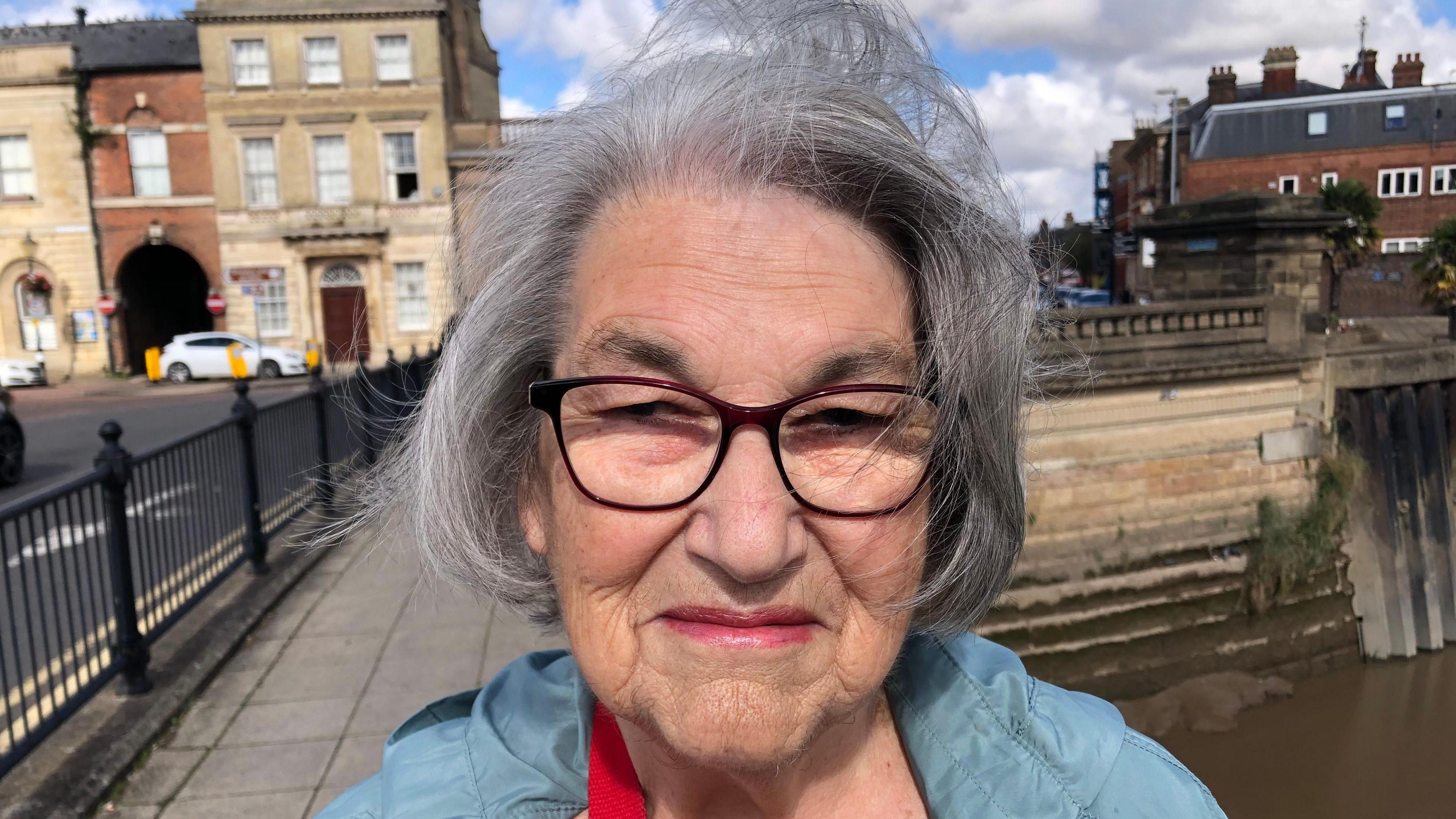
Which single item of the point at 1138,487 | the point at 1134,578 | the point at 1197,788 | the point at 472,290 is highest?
the point at 472,290

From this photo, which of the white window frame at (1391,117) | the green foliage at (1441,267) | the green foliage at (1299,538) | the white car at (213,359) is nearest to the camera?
the green foliage at (1299,538)

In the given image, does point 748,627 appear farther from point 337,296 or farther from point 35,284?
point 35,284

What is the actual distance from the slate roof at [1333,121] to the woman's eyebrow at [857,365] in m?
42.2

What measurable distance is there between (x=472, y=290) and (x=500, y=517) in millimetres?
405

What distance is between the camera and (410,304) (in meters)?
26.3

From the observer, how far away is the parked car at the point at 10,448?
10258mm

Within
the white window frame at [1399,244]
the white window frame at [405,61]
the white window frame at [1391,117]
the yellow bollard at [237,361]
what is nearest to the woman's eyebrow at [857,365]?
the yellow bollard at [237,361]

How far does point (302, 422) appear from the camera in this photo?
8.22m

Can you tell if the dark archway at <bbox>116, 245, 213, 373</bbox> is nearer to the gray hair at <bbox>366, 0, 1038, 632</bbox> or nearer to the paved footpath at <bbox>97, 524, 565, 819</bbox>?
the paved footpath at <bbox>97, 524, 565, 819</bbox>

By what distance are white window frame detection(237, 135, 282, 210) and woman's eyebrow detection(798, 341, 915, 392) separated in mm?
28518

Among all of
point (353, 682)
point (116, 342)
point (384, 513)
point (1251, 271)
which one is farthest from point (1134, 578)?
point (116, 342)

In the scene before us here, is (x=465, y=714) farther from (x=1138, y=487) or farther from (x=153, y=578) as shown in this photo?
(x=1138, y=487)

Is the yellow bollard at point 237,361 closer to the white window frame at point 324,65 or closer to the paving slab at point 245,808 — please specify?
the white window frame at point 324,65

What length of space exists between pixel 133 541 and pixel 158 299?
1054 inches
